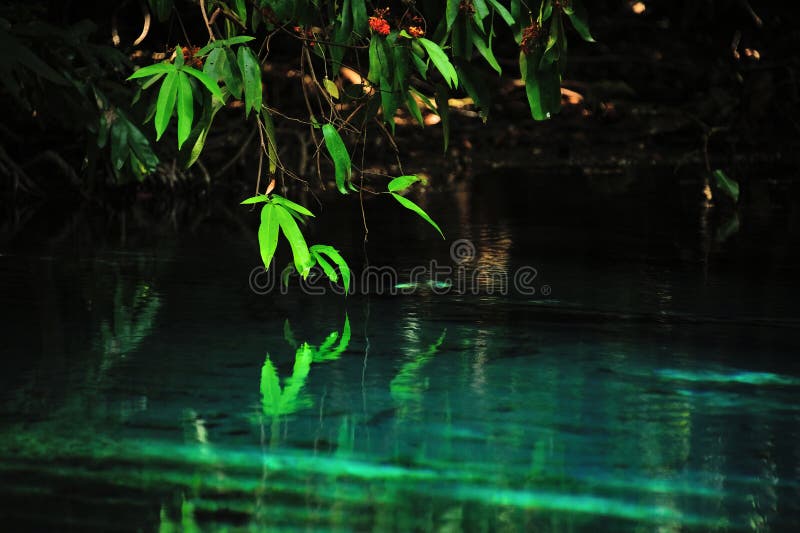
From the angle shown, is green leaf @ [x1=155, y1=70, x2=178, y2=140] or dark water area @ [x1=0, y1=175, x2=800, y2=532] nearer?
dark water area @ [x1=0, y1=175, x2=800, y2=532]

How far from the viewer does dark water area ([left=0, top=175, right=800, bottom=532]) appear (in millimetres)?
2619

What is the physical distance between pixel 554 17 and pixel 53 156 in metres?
6.23

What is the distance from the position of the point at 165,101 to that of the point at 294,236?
0.45 meters

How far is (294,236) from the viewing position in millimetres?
3209

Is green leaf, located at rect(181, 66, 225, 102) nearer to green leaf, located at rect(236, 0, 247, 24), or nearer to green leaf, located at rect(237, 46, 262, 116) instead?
green leaf, located at rect(237, 46, 262, 116)

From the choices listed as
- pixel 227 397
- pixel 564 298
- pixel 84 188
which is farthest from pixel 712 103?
pixel 227 397

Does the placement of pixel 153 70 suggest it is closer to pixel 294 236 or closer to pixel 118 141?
pixel 294 236

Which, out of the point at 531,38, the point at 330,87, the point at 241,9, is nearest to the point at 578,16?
the point at 531,38

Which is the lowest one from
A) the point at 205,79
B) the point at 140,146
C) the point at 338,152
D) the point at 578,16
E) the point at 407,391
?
the point at 407,391

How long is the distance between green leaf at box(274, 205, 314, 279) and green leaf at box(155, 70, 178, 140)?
13.1 inches

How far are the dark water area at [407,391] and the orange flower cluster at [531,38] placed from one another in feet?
2.79

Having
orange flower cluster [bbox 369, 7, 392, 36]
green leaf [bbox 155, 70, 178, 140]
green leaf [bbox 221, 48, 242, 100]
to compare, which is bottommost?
green leaf [bbox 155, 70, 178, 140]

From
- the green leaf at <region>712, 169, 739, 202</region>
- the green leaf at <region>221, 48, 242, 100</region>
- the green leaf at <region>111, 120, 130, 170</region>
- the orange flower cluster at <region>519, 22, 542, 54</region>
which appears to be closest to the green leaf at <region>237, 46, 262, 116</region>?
the green leaf at <region>221, 48, 242, 100</region>

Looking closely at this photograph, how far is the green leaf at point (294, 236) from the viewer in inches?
123
